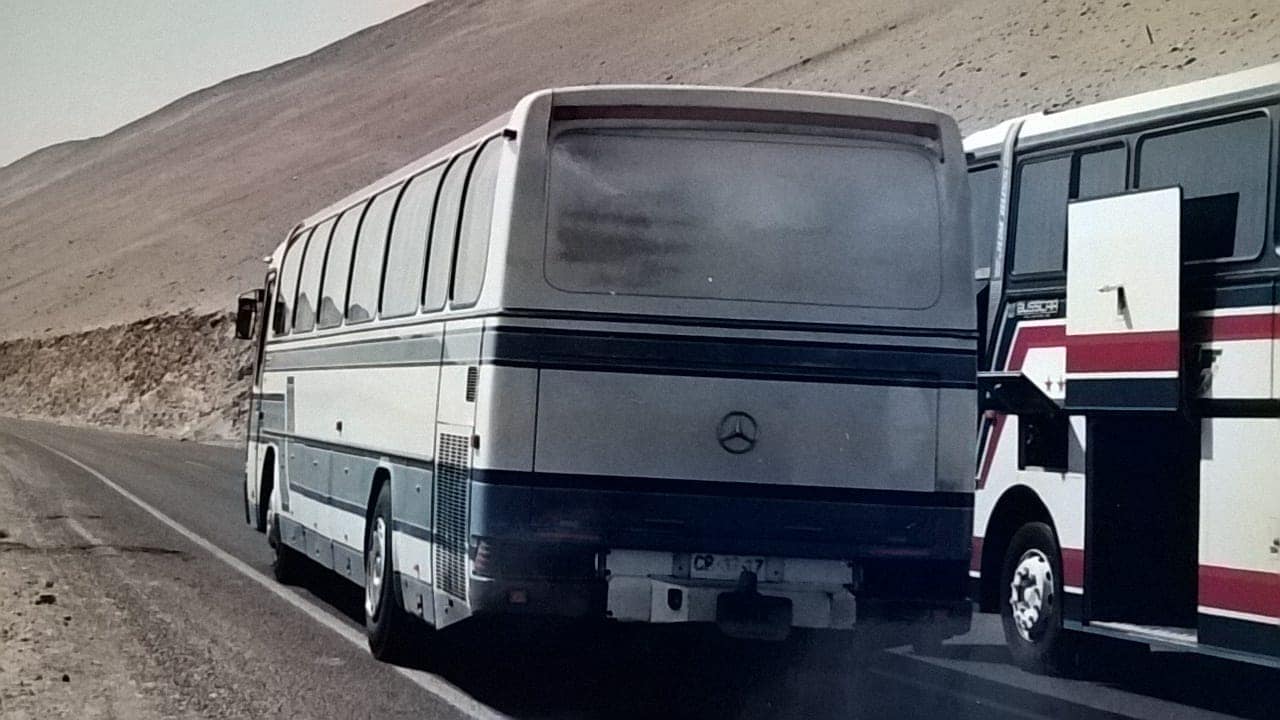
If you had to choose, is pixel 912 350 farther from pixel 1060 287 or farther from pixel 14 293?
pixel 14 293

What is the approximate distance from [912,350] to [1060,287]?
2978mm

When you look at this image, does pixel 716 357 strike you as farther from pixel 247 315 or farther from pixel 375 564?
pixel 247 315

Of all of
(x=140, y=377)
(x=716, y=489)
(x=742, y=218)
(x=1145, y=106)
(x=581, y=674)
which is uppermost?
(x=140, y=377)

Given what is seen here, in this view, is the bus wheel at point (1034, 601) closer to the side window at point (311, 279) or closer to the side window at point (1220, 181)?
the side window at point (1220, 181)

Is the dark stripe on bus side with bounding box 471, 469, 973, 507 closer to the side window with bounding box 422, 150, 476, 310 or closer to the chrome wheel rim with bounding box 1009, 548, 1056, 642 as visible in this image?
the side window with bounding box 422, 150, 476, 310

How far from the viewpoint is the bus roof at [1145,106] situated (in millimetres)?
10727

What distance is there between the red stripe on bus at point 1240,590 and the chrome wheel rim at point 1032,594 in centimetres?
159

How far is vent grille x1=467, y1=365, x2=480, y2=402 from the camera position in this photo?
9414mm

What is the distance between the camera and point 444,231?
35.3 feet

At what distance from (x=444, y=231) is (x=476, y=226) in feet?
2.68

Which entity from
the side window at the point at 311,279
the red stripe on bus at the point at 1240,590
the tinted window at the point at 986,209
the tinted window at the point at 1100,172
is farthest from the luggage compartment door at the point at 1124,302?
the side window at the point at 311,279

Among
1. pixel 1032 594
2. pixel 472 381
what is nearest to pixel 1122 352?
pixel 1032 594

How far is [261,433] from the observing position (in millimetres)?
17250

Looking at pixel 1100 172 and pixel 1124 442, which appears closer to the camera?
pixel 1124 442
